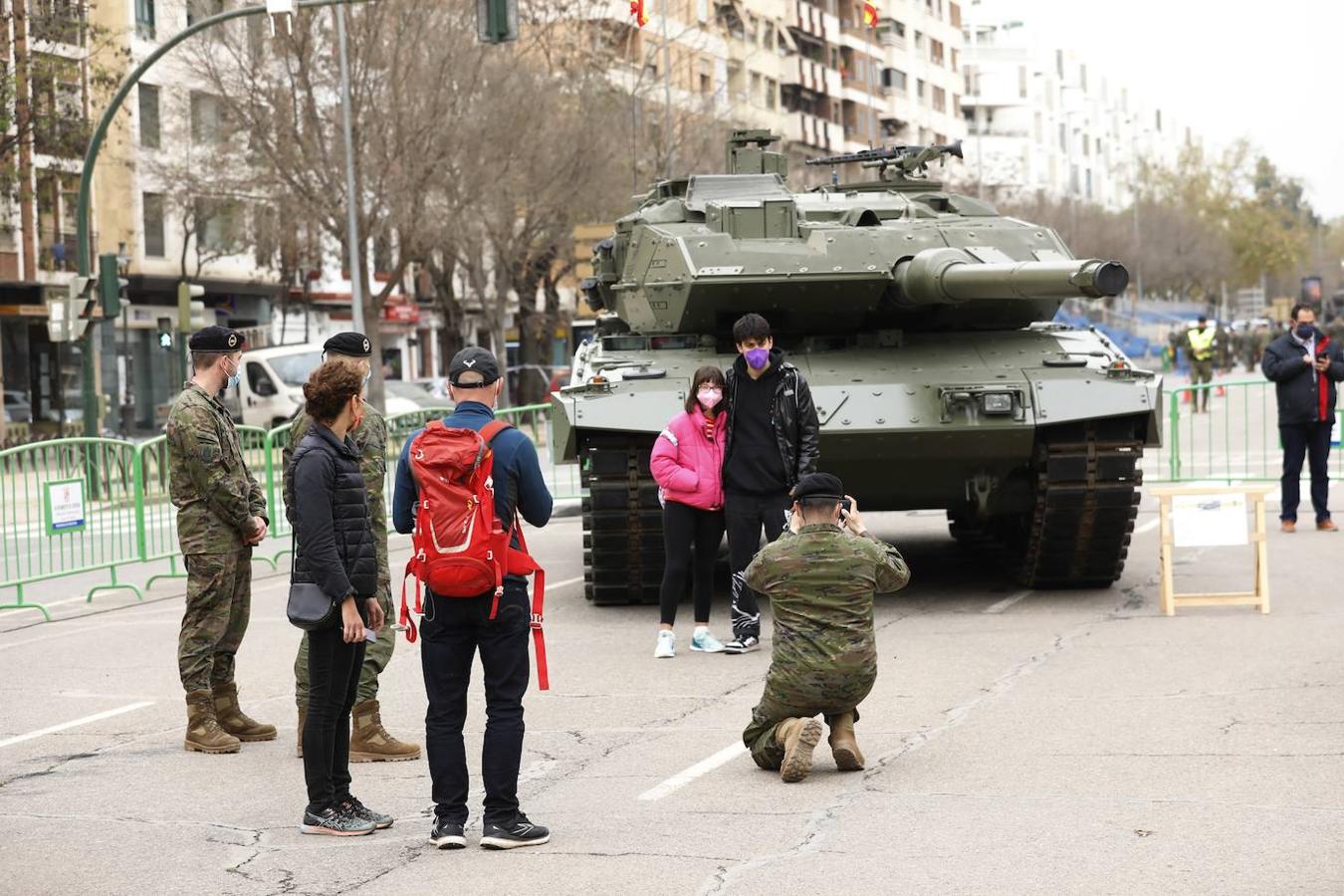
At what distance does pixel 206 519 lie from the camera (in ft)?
29.9

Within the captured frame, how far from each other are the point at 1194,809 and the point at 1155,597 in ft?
21.4

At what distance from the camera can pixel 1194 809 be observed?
708cm

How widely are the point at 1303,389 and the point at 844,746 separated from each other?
973cm

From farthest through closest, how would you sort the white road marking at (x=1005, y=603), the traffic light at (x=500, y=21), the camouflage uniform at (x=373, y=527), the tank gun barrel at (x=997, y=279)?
the traffic light at (x=500, y=21)
the white road marking at (x=1005, y=603)
the tank gun barrel at (x=997, y=279)
the camouflage uniform at (x=373, y=527)

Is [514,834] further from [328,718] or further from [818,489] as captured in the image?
[818,489]

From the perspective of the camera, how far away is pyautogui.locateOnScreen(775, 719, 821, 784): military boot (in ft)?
25.5

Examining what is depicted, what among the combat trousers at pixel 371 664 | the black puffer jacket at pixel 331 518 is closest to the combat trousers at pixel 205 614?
the combat trousers at pixel 371 664

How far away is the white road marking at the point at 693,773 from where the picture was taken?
7700 millimetres

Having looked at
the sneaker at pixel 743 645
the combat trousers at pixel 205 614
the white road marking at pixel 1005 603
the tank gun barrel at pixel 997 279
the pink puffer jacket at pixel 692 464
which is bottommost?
the white road marking at pixel 1005 603

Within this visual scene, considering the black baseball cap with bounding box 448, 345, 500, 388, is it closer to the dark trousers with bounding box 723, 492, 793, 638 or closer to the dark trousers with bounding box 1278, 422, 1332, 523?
the dark trousers with bounding box 723, 492, 793, 638

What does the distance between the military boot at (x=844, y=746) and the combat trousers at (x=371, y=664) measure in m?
1.84

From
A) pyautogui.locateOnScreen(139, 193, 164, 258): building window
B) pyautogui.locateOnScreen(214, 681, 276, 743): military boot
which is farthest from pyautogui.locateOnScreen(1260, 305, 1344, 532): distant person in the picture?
pyautogui.locateOnScreen(139, 193, 164, 258): building window

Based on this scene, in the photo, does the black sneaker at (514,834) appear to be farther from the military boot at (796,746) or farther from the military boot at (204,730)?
the military boot at (204,730)

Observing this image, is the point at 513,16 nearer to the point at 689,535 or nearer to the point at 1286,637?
the point at 689,535
